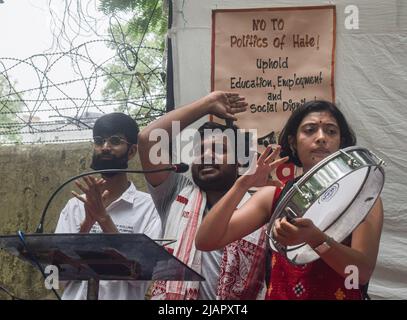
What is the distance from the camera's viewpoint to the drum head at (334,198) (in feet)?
6.33

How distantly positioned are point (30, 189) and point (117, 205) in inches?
86.8

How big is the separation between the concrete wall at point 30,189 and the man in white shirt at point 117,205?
1747 mm

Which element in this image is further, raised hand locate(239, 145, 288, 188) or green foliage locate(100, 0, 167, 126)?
green foliage locate(100, 0, 167, 126)

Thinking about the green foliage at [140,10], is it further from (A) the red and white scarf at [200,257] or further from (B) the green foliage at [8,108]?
(A) the red and white scarf at [200,257]

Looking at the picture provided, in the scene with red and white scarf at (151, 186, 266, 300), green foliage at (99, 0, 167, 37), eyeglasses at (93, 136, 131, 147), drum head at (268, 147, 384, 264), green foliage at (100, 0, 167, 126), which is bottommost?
red and white scarf at (151, 186, 266, 300)

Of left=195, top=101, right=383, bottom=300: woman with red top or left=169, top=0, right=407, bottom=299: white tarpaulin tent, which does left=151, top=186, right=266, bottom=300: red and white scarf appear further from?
left=169, top=0, right=407, bottom=299: white tarpaulin tent

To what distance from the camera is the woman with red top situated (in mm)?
2004

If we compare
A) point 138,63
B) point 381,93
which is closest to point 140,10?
point 138,63

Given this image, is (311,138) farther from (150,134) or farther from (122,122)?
(122,122)

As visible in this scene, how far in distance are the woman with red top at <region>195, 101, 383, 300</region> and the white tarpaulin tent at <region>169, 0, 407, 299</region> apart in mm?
840

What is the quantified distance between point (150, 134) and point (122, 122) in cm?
47

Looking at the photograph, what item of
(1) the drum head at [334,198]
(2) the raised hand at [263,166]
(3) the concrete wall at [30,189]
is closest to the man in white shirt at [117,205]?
(2) the raised hand at [263,166]

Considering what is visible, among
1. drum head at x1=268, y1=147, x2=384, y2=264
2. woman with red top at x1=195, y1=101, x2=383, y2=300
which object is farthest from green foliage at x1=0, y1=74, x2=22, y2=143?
drum head at x1=268, y1=147, x2=384, y2=264
